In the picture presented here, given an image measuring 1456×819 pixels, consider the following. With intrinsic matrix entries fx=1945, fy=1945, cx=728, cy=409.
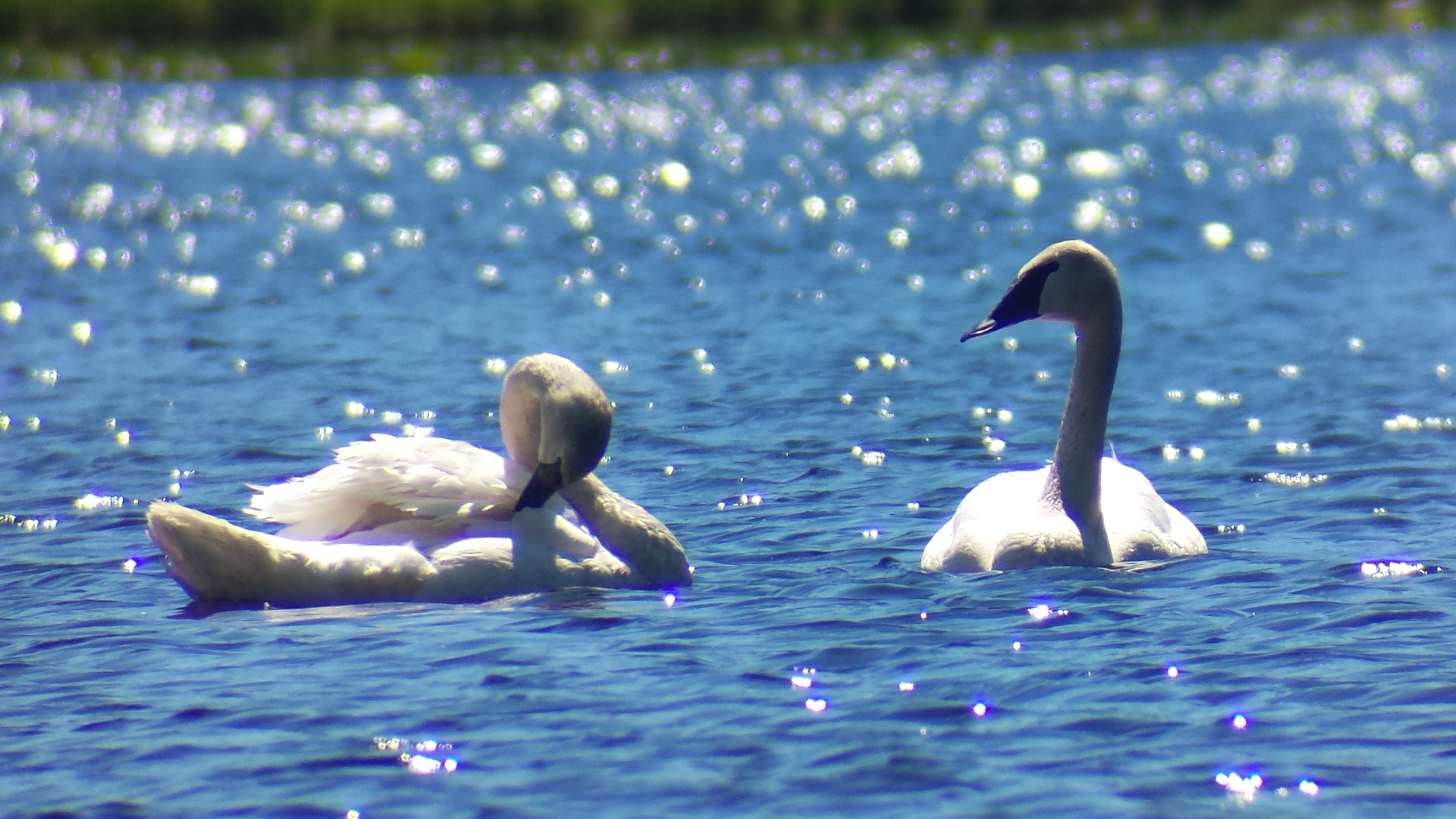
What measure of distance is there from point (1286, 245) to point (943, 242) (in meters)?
3.74

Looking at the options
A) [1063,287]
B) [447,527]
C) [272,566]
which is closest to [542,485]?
[447,527]

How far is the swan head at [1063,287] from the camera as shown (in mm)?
8844

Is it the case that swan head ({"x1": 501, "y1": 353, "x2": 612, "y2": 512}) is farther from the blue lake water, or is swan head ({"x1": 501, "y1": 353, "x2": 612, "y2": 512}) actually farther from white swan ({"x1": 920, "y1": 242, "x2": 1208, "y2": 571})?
white swan ({"x1": 920, "y1": 242, "x2": 1208, "y2": 571})

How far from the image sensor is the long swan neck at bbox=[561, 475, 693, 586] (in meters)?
8.30

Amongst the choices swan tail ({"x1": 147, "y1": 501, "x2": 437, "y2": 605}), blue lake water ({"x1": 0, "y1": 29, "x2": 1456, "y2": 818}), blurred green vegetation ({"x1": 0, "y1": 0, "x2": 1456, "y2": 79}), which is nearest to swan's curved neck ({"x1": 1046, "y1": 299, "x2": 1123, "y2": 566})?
blue lake water ({"x1": 0, "y1": 29, "x2": 1456, "y2": 818})

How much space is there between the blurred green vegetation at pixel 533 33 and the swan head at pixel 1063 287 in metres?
35.2

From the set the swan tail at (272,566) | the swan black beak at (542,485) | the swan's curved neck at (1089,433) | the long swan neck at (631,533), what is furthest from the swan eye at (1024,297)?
the swan tail at (272,566)

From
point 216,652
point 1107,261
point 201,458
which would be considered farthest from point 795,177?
point 216,652

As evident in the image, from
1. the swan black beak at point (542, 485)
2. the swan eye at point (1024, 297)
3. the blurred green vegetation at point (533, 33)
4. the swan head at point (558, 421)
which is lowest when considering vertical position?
the swan black beak at point (542, 485)

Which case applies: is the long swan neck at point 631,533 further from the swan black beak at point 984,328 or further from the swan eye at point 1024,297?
the swan eye at point 1024,297

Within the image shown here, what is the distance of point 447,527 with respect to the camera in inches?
320

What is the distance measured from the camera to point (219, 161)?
3142 cm

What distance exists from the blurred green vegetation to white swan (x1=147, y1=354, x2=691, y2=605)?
3559 centimetres

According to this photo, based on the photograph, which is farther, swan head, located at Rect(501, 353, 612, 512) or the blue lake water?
swan head, located at Rect(501, 353, 612, 512)
